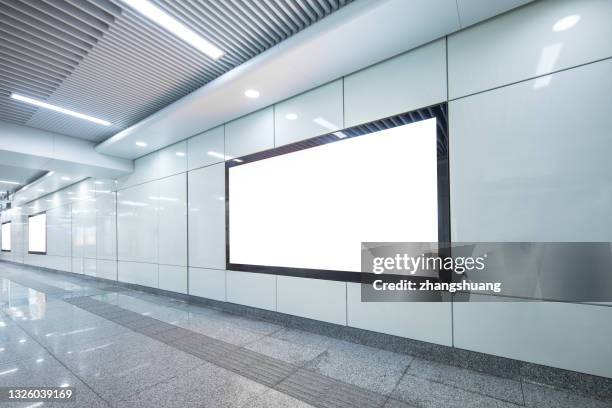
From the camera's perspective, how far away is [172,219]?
6191 millimetres

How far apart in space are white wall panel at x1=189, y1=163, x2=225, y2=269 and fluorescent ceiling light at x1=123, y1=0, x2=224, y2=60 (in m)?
2.18

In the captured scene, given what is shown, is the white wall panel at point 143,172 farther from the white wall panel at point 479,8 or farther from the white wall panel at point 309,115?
the white wall panel at point 479,8

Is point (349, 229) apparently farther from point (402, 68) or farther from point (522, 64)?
point (522, 64)

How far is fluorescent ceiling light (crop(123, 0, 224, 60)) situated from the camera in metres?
2.72

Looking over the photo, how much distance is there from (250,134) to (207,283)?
2878 millimetres

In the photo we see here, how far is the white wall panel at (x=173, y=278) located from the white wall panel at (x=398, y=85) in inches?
179

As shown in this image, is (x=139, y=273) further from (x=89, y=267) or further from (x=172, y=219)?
(x=89, y=267)

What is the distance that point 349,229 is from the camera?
3678 mm

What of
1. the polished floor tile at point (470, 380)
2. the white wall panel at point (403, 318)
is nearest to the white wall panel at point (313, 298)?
the white wall panel at point (403, 318)

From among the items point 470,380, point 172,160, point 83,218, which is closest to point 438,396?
point 470,380

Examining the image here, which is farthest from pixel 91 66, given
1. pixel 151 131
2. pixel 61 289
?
pixel 61 289

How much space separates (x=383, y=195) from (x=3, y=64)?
500 centimetres

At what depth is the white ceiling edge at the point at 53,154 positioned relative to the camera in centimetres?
552

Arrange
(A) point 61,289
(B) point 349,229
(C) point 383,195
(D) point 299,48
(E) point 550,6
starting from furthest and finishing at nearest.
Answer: (A) point 61,289
(B) point 349,229
(C) point 383,195
(D) point 299,48
(E) point 550,6
